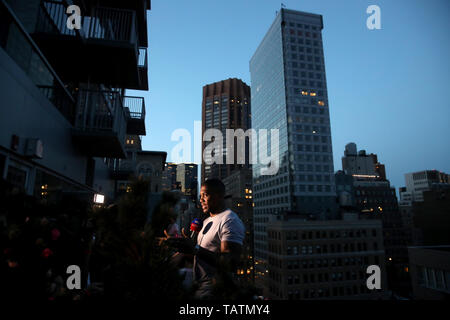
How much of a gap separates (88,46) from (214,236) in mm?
8393

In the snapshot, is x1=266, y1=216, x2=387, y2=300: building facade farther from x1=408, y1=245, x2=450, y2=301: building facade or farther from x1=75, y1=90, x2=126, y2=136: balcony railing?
x1=75, y1=90, x2=126, y2=136: balcony railing

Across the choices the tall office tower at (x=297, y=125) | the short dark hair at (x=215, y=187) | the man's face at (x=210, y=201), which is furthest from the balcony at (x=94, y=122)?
the tall office tower at (x=297, y=125)

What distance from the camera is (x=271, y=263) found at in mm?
64938

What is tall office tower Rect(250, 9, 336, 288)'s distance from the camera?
73.7 m

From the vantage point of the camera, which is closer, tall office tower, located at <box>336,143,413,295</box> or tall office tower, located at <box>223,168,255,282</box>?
tall office tower, located at <box>336,143,413,295</box>

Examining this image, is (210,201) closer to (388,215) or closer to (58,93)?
(58,93)

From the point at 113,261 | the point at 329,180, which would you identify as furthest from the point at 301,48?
the point at 113,261

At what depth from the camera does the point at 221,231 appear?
2.91 m

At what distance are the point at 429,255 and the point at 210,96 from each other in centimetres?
16046

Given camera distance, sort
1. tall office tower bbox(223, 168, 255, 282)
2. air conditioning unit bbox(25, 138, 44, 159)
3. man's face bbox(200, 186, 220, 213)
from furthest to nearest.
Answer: tall office tower bbox(223, 168, 255, 282) → air conditioning unit bbox(25, 138, 44, 159) → man's face bbox(200, 186, 220, 213)

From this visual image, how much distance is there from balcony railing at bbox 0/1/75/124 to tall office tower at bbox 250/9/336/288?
234 ft

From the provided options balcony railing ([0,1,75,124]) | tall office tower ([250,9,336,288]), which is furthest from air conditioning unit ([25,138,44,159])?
tall office tower ([250,9,336,288])

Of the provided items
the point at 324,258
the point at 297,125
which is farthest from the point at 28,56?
the point at 297,125

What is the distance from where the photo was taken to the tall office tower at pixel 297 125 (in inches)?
2901
